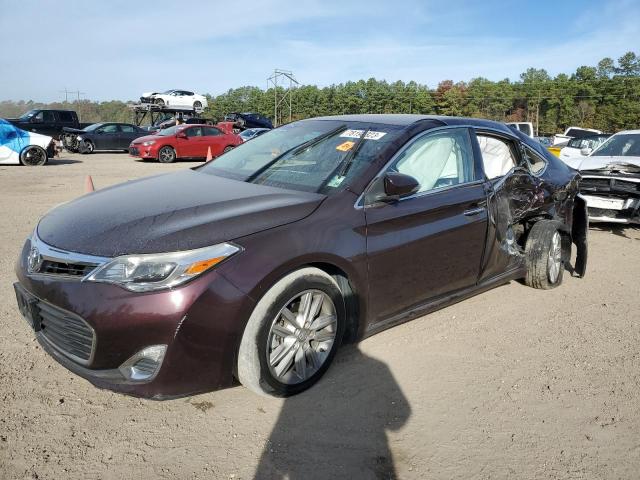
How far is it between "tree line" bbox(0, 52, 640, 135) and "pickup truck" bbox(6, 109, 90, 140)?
1698 inches

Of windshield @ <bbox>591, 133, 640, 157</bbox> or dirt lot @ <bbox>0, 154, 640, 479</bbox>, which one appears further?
windshield @ <bbox>591, 133, 640, 157</bbox>

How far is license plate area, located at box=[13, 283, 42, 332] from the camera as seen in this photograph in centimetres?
277

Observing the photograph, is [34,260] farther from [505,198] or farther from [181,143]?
[181,143]

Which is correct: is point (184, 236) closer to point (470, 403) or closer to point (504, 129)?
point (470, 403)

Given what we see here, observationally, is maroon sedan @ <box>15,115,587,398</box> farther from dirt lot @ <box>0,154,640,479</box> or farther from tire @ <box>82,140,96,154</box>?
tire @ <box>82,140,96,154</box>

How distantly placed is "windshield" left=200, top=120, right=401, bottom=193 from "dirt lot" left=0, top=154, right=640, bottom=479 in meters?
1.24

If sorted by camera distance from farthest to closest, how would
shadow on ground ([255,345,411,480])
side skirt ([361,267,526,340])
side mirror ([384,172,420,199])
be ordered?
side skirt ([361,267,526,340]) → side mirror ([384,172,420,199]) → shadow on ground ([255,345,411,480])

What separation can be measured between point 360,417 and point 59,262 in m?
1.81

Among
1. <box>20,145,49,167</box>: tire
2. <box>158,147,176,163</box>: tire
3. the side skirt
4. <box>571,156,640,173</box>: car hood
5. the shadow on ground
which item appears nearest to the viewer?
the shadow on ground

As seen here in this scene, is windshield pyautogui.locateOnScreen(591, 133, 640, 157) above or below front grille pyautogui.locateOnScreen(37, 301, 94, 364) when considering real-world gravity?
above

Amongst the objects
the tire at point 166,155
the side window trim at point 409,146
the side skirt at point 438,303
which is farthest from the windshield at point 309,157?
the tire at point 166,155

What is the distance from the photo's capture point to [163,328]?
2439 mm

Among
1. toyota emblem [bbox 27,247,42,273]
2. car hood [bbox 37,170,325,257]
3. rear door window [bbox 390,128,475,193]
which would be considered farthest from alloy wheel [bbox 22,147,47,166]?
rear door window [bbox 390,128,475,193]

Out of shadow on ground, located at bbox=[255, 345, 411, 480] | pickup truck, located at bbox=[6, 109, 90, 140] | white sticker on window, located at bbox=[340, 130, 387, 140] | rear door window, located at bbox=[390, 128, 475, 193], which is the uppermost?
pickup truck, located at bbox=[6, 109, 90, 140]
